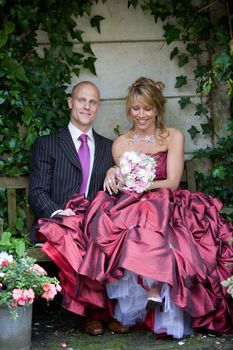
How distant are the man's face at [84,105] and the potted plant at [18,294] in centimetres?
137

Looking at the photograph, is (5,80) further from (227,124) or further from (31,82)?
(227,124)

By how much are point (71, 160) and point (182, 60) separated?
4.57 feet

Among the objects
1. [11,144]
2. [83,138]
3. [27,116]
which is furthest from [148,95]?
[11,144]

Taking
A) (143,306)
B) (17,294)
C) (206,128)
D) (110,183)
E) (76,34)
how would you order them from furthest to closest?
1. (206,128)
2. (76,34)
3. (110,183)
4. (143,306)
5. (17,294)

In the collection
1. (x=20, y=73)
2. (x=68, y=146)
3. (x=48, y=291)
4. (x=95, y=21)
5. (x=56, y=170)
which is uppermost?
(x=95, y=21)

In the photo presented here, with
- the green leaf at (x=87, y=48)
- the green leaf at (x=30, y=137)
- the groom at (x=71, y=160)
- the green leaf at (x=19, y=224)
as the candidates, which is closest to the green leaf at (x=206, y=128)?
the groom at (x=71, y=160)

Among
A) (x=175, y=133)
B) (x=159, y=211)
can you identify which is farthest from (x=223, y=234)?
(x=175, y=133)

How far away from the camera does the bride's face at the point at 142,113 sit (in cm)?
515

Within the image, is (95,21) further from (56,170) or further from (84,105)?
(56,170)

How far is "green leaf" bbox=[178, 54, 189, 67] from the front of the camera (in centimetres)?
575

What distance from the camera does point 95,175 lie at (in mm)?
5172

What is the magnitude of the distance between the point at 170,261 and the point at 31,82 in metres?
2.03

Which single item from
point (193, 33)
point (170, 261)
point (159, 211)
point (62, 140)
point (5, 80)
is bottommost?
point (170, 261)

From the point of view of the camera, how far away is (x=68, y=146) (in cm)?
510
